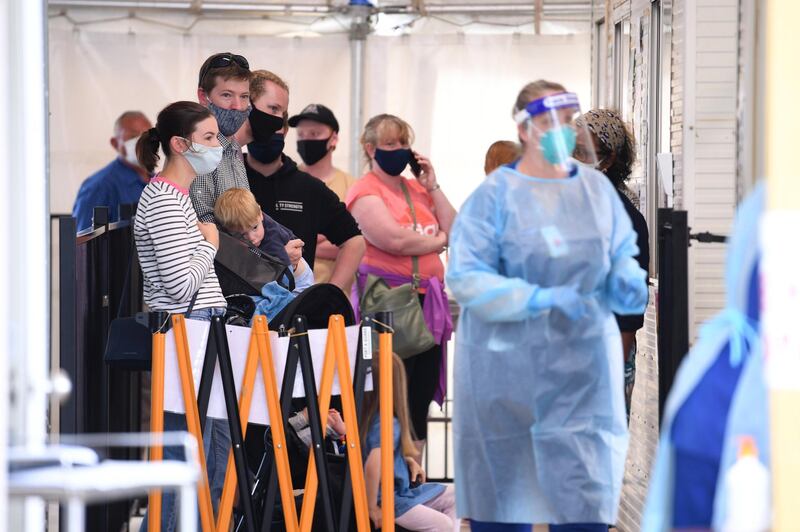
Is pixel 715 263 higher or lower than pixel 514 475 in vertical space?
higher

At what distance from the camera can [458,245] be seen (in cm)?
267

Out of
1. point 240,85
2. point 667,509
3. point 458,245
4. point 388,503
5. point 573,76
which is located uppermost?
point 573,76

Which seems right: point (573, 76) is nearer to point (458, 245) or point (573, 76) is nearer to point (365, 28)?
point (365, 28)

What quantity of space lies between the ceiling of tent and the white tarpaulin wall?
0.06 m

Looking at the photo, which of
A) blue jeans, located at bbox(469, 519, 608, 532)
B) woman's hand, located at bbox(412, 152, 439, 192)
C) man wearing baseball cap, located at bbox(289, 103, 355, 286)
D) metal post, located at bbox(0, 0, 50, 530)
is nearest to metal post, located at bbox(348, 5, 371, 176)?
man wearing baseball cap, located at bbox(289, 103, 355, 286)

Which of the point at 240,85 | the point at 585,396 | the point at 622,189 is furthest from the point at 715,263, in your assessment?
the point at 240,85

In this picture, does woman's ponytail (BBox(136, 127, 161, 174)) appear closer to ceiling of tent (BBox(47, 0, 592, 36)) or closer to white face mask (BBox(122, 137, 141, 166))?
white face mask (BBox(122, 137, 141, 166))

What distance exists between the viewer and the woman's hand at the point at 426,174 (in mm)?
4543

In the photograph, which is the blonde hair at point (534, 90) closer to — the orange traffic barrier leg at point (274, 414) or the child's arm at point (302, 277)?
the orange traffic barrier leg at point (274, 414)

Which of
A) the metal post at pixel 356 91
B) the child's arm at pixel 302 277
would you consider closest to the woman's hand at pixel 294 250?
the child's arm at pixel 302 277

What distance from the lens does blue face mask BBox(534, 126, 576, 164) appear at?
260 cm

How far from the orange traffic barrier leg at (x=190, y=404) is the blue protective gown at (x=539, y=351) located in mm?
824

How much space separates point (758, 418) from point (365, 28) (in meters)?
5.23

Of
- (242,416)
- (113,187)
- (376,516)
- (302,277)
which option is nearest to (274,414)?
(242,416)
